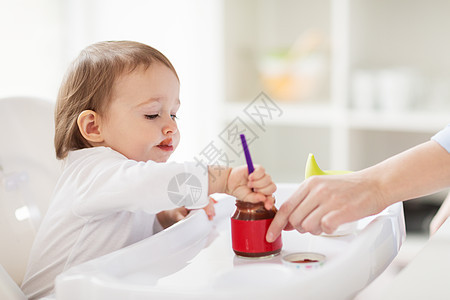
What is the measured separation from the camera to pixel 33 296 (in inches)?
37.0

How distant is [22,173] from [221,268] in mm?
506

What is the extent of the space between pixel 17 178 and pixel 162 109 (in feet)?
1.05

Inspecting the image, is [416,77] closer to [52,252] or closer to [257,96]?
[257,96]

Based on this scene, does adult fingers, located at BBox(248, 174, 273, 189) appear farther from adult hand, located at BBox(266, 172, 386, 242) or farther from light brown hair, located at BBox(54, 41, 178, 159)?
light brown hair, located at BBox(54, 41, 178, 159)

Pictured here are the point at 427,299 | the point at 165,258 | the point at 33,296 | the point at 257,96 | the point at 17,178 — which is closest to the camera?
the point at 427,299

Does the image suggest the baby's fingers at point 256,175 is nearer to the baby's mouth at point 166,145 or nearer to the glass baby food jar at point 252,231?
the glass baby food jar at point 252,231

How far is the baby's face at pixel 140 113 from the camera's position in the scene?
0.95m

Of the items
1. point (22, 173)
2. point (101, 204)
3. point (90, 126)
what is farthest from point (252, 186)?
point (22, 173)

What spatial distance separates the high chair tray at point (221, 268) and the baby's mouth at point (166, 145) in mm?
135

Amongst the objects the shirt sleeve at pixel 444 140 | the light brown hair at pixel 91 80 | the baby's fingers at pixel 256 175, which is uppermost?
the light brown hair at pixel 91 80

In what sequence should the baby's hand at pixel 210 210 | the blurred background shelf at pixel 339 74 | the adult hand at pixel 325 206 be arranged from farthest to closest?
the blurred background shelf at pixel 339 74 < the baby's hand at pixel 210 210 < the adult hand at pixel 325 206

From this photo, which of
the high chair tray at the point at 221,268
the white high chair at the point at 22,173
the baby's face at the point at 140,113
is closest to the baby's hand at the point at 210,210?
the high chair tray at the point at 221,268

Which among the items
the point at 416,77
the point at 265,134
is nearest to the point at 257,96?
the point at 265,134

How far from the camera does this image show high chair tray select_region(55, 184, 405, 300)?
61 centimetres
